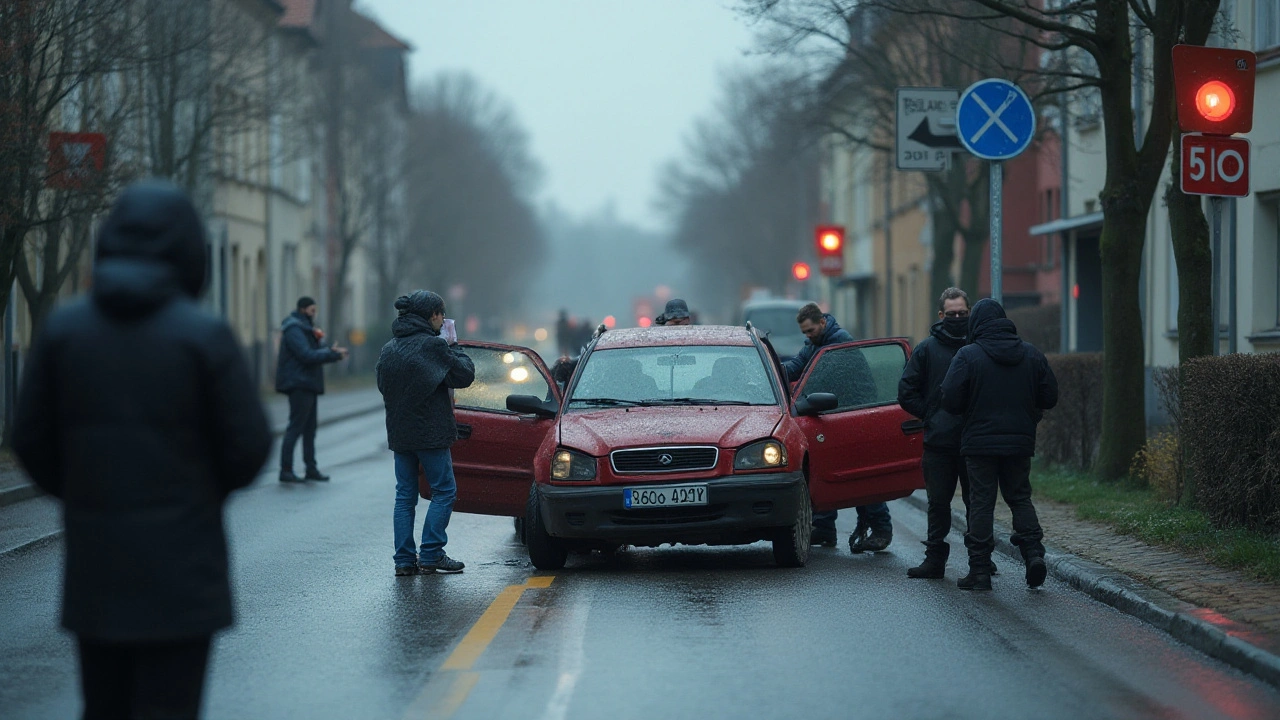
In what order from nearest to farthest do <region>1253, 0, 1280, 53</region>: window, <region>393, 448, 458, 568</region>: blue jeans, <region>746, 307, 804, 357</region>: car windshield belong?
<region>393, 448, 458, 568</region>: blue jeans
<region>1253, 0, 1280, 53</region>: window
<region>746, 307, 804, 357</region>: car windshield

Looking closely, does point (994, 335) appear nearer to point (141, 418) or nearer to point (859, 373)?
point (859, 373)

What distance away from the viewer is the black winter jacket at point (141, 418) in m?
4.36

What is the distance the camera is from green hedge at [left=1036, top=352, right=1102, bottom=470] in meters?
16.7

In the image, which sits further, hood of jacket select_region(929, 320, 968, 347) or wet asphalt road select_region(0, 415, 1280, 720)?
hood of jacket select_region(929, 320, 968, 347)

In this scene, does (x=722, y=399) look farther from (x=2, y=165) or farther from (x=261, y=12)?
(x=261, y=12)

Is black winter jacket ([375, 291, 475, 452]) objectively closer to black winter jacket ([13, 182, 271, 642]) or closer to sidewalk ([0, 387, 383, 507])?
sidewalk ([0, 387, 383, 507])

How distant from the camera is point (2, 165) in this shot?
18172 millimetres

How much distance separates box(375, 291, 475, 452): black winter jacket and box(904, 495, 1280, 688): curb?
397 centimetres

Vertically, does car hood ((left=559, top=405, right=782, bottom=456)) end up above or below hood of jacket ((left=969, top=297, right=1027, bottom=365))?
below

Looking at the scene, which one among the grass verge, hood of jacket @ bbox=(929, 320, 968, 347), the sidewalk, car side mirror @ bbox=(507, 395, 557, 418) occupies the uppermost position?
hood of jacket @ bbox=(929, 320, 968, 347)

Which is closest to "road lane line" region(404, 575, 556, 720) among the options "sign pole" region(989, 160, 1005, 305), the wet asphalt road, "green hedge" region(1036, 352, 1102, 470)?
the wet asphalt road

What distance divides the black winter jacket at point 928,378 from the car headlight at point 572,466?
6.59ft

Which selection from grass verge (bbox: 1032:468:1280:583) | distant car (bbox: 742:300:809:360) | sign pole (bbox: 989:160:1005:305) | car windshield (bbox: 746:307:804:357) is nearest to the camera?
grass verge (bbox: 1032:468:1280:583)

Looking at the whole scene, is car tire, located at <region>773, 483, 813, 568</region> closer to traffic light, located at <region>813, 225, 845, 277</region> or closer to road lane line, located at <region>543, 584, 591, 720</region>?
road lane line, located at <region>543, 584, 591, 720</region>
